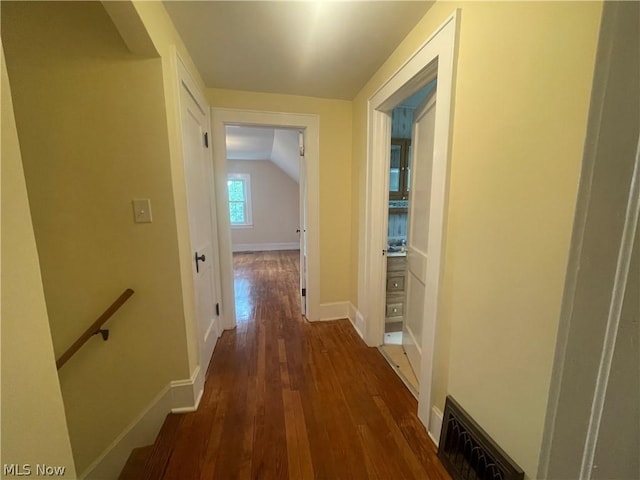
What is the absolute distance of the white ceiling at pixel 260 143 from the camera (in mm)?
3750

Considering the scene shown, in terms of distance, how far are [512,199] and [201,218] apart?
1.87 metres

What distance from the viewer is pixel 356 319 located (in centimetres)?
249

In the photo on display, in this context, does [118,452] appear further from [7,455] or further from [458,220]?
[458,220]

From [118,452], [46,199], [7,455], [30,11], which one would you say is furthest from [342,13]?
[118,452]

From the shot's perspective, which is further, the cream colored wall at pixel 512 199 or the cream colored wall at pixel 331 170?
the cream colored wall at pixel 331 170

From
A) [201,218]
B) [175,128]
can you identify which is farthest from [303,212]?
[175,128]

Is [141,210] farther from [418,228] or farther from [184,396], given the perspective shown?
[418,228]

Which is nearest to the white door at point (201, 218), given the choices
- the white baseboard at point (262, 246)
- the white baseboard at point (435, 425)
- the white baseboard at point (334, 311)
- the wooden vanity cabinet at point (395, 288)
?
the white baseboard at point (334, 311)

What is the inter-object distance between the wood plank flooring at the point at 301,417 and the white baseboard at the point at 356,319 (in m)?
0.06

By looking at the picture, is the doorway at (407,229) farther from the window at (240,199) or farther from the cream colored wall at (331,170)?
the window at (240,199)

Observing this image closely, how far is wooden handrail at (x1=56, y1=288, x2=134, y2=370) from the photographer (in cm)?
120

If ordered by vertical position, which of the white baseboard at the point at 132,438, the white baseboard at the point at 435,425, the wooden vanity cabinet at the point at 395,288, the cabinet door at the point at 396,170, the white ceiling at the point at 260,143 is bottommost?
the white baseboard at the point at 132,438

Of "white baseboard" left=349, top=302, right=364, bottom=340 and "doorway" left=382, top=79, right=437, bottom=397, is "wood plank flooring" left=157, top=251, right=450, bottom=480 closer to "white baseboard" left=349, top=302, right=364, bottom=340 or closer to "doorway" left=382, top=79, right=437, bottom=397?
"white baseboard" left=349, top=302, right=364, bottom=340

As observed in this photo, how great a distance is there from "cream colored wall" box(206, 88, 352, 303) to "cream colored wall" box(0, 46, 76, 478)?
193 centimetres
